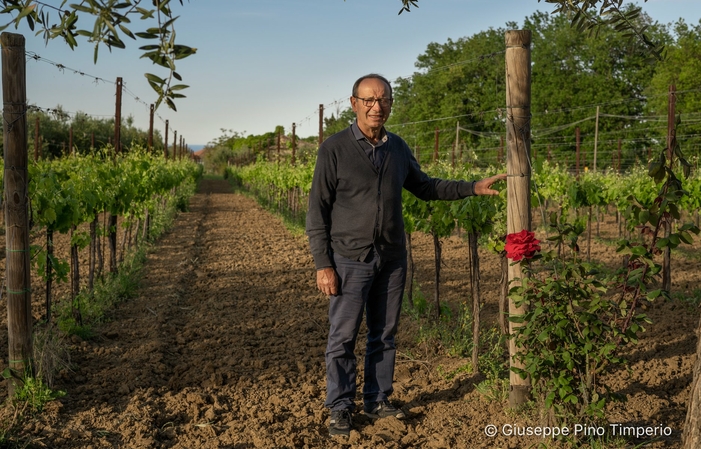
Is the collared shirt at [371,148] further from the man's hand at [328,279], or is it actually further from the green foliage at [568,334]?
the green foliage at [568,334]

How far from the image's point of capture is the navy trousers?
12.7ft

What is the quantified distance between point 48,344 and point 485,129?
4719 centimetres

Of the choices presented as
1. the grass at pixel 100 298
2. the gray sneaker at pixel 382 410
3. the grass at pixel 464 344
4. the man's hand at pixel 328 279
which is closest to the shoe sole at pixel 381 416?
the gray sneaker at pixel 382 410

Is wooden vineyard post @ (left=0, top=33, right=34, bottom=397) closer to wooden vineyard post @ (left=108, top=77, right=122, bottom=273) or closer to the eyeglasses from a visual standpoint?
the eyeglasses

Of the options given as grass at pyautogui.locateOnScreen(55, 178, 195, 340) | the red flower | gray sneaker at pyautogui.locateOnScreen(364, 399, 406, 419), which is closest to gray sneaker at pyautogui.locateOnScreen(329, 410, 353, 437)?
gray sneaker at pyautogui.locateOnScreen(364, 399, 406, 419)

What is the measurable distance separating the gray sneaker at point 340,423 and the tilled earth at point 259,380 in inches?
2.3

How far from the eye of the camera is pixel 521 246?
11.5 ft

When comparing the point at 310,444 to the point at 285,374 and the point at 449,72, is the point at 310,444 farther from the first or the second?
the point at 449,72

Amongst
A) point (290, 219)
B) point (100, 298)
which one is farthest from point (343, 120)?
point (100, 298)

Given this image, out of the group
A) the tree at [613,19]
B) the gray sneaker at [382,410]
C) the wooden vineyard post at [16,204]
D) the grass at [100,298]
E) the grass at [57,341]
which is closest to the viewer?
the tree at [613,19]

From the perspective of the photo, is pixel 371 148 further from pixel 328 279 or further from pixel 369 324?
pixel 369 324

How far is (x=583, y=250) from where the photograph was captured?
13.6 metres

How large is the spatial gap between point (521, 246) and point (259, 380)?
238 cm

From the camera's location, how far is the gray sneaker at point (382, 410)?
4.10 meters
